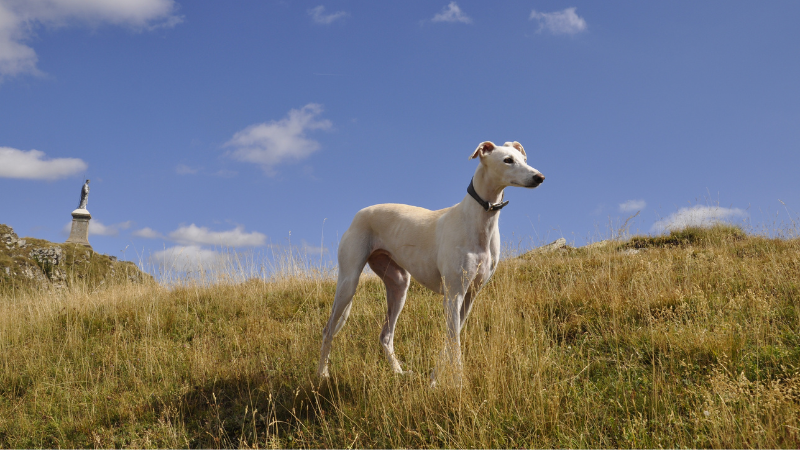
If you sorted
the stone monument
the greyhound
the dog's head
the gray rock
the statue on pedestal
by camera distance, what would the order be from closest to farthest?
the dog's head
the greyhound
the gray rock
the stone monument
the statue on pedestal

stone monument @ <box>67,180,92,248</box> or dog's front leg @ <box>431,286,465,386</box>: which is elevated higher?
stone monument @ <box>67,180,92,248</box>

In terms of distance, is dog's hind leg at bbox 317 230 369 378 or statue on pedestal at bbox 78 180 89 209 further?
statue on pedestal at bbox 78 180 89 209

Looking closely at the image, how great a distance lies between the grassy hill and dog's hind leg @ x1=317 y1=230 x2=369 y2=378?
37 centimetres

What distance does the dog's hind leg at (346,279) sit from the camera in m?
4.82

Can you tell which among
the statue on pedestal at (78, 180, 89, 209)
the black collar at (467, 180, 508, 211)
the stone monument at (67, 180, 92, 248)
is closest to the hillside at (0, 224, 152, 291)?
the black collar at (467, 180, 508, 211)

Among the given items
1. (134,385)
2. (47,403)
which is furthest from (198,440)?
(47,403)

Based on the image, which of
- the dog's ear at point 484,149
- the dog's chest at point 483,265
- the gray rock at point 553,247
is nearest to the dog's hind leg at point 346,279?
the dog's chest at point 483,265

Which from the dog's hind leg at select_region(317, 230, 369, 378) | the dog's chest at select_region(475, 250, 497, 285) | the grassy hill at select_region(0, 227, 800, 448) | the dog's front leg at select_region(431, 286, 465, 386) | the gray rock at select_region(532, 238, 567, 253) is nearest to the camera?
the grassy hill at select_region(0, 227, 800, 448)

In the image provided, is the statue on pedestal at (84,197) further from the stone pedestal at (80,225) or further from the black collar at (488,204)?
the black collar at (488,204)

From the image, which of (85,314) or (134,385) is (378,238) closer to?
(134,385)

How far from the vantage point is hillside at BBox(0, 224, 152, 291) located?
42.8 feet

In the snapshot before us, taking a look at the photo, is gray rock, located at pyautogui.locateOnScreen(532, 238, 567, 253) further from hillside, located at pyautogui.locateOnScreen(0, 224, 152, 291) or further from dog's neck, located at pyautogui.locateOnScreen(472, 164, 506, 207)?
hillside, located at pyautogui.locateOnScreen(0, 224, 152, 291)

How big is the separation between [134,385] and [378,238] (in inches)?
136

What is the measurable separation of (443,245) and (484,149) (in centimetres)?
99
